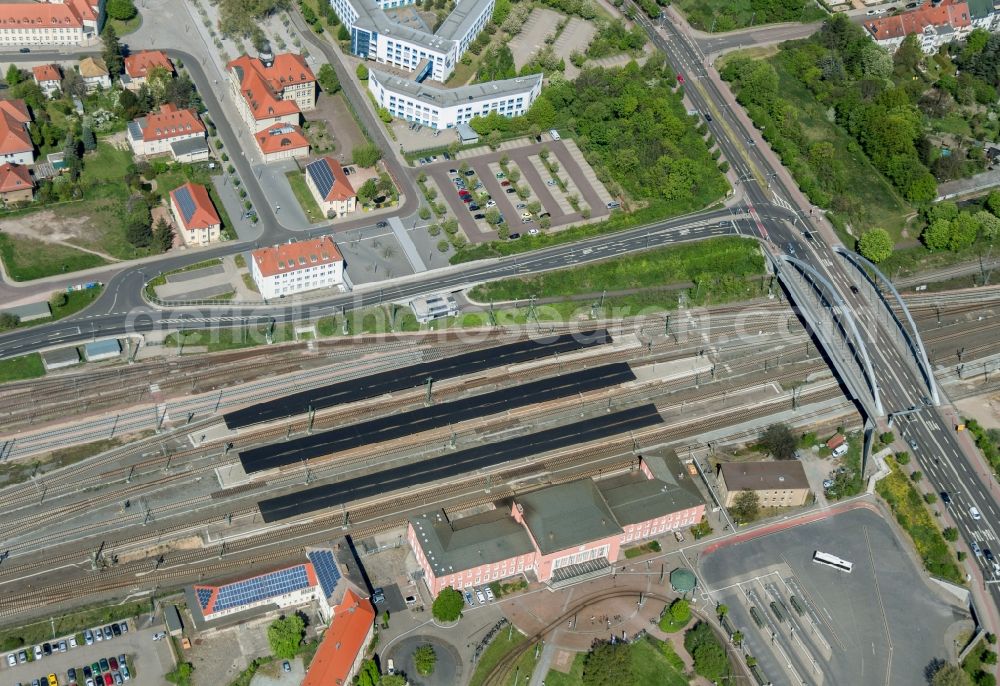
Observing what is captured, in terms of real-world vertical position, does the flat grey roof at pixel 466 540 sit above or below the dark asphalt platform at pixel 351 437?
above

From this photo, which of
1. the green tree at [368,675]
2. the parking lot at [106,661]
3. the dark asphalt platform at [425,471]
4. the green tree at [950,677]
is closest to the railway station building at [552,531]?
the dark asphalt platform at [425,471]

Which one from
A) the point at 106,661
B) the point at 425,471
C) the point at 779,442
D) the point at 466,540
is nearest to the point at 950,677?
the point at 779,442

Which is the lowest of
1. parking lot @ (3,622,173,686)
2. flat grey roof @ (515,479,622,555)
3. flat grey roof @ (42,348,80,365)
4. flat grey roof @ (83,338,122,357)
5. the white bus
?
parking lot @ (3,622,173,686)

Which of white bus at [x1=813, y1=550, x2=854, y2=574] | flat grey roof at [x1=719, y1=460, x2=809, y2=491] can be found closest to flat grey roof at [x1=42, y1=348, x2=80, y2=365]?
flat grey roof at [x1=719, y1=460, x2=809, y2=491]

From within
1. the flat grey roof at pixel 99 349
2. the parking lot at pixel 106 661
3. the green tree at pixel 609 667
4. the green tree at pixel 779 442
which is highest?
the green tree at pixel 779 442

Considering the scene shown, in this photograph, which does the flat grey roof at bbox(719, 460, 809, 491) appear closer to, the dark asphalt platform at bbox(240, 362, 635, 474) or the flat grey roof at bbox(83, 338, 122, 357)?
the dark asphalt platform at bbox(240, 362, 635, 474)

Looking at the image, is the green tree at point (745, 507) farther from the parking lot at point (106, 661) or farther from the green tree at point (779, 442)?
the parking lot at point (106, 661)

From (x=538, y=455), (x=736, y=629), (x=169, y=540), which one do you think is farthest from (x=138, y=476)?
(x=736, y=629)

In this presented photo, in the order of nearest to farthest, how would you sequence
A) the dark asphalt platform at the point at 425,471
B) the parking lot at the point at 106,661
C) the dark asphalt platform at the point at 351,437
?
the parking lot at the point at 106,661, the dark asphalt platform at the point at 425,471, the dark asphalt platform at the point at 351,437
